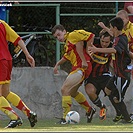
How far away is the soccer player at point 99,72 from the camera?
12523 mm

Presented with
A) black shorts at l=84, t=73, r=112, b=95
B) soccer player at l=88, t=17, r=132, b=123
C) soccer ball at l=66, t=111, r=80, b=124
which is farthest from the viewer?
black shorts at l=84, t=73, r=112, b=95

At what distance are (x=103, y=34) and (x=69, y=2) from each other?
8.30 feet

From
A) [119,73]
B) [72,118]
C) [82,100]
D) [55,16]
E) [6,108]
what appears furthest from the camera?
[55,16]

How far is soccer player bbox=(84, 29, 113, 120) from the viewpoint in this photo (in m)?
12.5

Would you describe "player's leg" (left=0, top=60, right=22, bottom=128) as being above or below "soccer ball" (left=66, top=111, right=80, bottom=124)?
above

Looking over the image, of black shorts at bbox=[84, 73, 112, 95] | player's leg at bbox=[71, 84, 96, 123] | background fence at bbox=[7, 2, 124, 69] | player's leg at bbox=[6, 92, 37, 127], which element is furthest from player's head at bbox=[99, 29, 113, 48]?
player's leg at bbox=[6, 92, 37, 127]

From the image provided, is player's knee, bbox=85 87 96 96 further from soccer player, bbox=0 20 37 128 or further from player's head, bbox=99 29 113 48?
soccer player, bbox=0 20 37 128

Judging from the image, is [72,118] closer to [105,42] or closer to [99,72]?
[99,72]

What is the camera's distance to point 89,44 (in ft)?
39.9

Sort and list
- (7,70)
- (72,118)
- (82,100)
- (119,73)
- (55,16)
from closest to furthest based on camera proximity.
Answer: (7,70) → (72,118) → (119,73) → (82,100) → (55,16)

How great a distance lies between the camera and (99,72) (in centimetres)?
1266

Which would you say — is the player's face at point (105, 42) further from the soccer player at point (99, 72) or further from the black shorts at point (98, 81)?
the black shorts at point (98, 81)

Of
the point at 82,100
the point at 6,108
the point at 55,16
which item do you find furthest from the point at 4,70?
the point at 55,16

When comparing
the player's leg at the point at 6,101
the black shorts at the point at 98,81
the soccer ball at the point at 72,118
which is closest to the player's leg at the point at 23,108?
the player's leg at the point at 6,101
